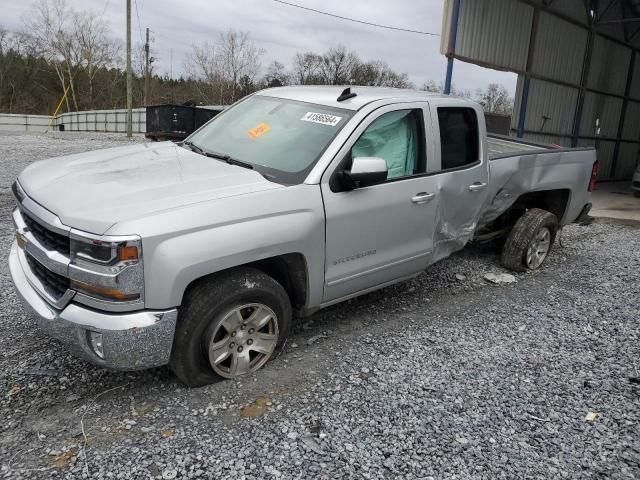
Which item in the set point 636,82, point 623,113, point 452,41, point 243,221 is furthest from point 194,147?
point 636,82

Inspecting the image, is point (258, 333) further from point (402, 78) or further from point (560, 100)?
point (402, 78)

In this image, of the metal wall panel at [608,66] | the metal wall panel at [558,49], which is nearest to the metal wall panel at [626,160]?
the metal wall panel at [608,66]

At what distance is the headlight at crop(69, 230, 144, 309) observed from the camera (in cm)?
246

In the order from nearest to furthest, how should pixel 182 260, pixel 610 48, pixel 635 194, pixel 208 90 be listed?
1. pixel 182 260
2. pixel 635 194
3. pixel 610 48
4. pixel 208 90

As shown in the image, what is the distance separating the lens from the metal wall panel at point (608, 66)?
16375mm

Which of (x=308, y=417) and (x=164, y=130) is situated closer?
(x=308, y=417)

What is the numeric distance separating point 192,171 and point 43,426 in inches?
66.7

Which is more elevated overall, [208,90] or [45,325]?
[208,90]

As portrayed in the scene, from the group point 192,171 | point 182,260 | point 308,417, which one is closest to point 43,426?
point 182,260

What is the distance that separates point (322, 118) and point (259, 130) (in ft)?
1.69

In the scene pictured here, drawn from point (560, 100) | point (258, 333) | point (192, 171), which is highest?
point (560, 100)

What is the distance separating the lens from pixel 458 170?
4.24m

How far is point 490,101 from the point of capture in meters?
37.2

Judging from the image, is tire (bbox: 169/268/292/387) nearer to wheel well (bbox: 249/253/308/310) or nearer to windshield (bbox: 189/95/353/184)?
wheel well (bbox: 249/253/308/310)
